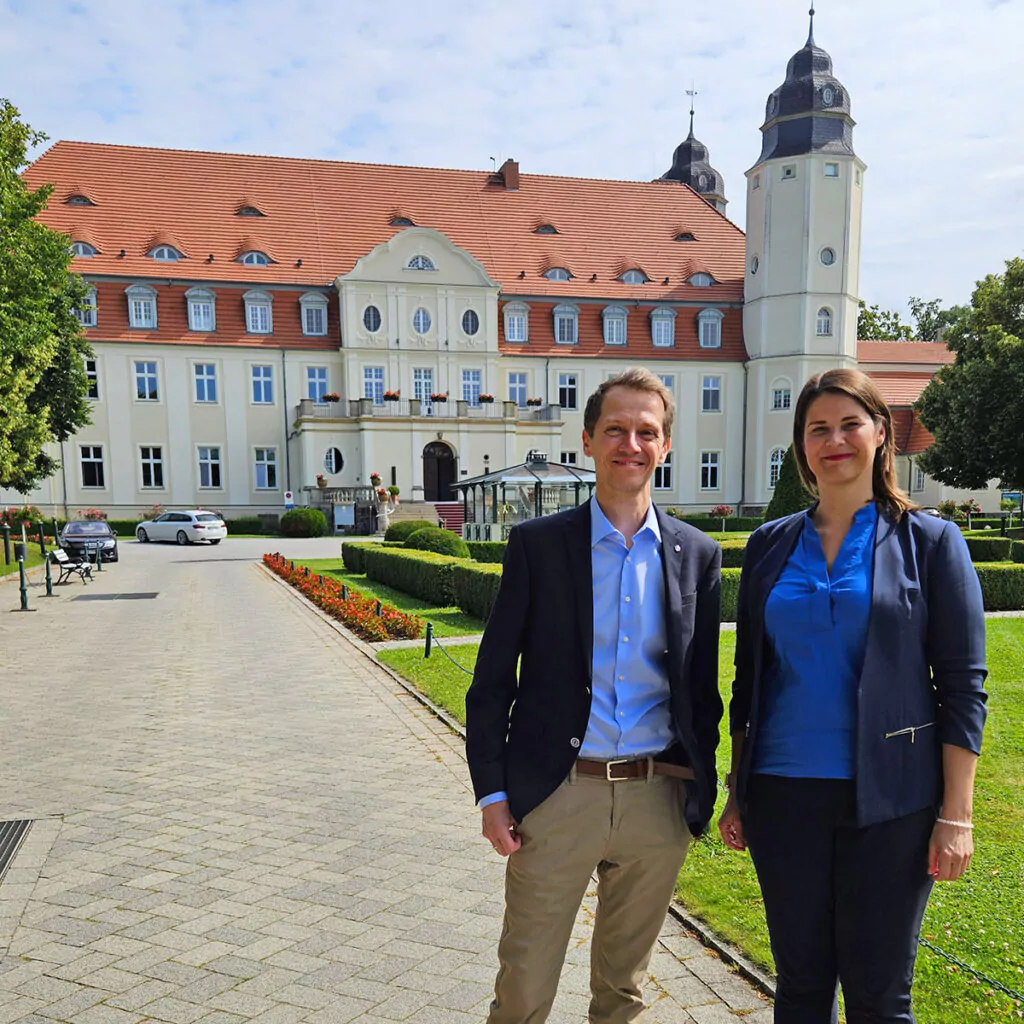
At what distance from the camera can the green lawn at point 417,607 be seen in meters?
11.7

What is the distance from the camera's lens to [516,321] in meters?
41.3

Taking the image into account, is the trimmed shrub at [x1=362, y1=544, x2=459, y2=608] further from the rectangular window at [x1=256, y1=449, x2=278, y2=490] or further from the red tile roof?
the red tile roof

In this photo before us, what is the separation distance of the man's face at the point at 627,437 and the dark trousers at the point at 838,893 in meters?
0.96

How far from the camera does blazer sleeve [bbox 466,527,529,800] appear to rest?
7.97 ft

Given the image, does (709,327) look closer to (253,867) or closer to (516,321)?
(516,321)

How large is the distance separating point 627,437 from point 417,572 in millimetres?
12933

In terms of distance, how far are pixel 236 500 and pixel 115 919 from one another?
120 feet

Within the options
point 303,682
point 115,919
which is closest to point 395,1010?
point 115,919

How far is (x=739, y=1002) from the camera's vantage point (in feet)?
10.3

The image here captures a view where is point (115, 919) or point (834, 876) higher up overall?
point (834, 876)

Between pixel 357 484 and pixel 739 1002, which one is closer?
pixel 739 1002

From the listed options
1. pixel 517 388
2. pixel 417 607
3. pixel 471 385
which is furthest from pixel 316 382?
pixel 417 607

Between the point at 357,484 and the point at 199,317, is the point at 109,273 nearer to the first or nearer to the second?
the point at 199,317

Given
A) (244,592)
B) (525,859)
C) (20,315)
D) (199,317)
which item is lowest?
(244,592)
